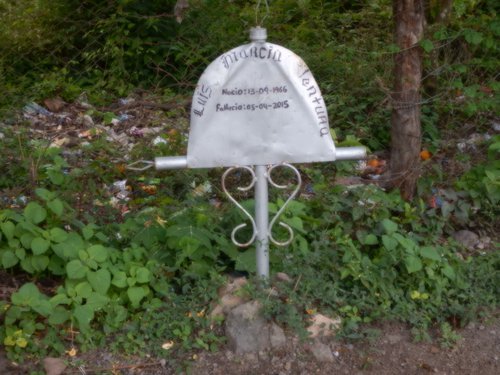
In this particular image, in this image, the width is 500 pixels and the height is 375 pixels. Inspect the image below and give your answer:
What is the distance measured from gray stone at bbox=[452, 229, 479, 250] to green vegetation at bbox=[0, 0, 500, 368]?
0.20ft

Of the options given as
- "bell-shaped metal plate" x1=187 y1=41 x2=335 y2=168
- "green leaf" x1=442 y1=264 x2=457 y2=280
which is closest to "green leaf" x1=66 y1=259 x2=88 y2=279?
"bell-shaped metal plate" x1=187 y1=41 x2=335 y2=168

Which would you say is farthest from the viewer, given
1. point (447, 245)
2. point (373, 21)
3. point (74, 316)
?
point (373, 21)

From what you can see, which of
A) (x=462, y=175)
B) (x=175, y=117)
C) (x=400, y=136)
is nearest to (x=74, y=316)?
(x=400, y=136)

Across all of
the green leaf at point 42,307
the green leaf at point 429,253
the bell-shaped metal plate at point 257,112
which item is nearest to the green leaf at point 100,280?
the green leaf at point 42,307

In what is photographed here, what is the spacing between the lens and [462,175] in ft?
17.3

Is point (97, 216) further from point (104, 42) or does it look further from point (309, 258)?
point (104, 42)

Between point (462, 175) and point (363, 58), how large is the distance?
2.20 metres

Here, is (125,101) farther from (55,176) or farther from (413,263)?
(413,263)

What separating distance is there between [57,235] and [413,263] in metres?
1.72

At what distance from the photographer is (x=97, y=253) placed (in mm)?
3945

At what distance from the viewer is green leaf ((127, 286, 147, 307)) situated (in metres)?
3.92

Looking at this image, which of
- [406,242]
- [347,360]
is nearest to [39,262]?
[347,360]

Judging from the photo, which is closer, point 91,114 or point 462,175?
point 462,175

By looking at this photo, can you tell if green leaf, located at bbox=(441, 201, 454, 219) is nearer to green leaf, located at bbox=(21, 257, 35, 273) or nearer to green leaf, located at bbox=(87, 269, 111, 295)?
green leaf, located at bbox=(87, 269, 111, 295)
